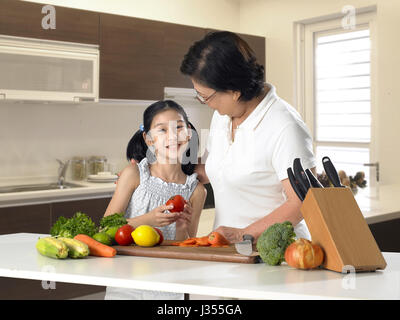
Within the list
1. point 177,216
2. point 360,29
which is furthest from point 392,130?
point 177,216

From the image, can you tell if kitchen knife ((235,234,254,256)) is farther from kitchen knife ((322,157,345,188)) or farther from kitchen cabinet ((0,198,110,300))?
kitchen cabinet ((0,198,110,300))

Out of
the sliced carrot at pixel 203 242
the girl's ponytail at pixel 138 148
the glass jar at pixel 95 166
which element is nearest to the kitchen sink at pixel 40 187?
the glass jar at pixel 95 166

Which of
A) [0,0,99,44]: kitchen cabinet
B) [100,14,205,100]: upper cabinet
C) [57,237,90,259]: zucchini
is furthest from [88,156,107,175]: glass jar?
[57,237,90,259]: zucchini

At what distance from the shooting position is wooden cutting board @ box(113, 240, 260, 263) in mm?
1513

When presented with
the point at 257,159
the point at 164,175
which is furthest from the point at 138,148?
the point at 257,159

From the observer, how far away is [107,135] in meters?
4.73

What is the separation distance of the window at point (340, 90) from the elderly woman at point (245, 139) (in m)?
2.91

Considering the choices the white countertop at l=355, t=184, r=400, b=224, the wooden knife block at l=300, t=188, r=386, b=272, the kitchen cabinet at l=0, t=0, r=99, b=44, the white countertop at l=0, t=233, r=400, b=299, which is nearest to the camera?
the white countertop at l=0, t=233, r=400, b=299

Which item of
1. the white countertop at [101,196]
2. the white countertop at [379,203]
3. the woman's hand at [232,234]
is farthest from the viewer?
the white countertop at [101,196]

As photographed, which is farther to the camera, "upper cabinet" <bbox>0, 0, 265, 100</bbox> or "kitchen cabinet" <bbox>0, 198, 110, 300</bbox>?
"upper cabinet" <bbox>0, 0, 265, 100</bbox>

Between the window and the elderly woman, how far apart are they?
291cm

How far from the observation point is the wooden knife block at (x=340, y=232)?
4.44 feet

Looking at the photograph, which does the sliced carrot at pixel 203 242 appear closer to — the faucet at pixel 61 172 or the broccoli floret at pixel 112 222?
the broccoli floret at pixel 112 222

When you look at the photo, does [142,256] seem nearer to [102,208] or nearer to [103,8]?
[102,208]
